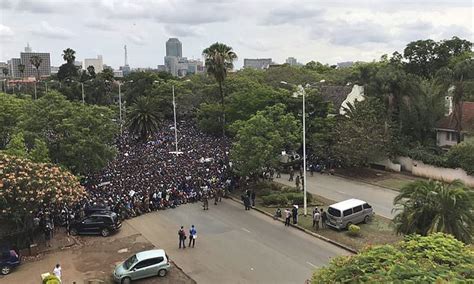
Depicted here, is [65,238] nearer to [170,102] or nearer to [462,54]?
[170,102]

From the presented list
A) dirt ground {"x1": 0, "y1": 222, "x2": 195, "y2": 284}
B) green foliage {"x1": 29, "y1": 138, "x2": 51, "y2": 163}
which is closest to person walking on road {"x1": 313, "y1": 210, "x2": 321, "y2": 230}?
dirt ground {"x1": 0, "y1": 222, "x2": 195, "y2": 284}

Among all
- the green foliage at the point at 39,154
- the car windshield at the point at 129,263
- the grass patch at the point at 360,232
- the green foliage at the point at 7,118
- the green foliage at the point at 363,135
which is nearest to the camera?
the car windshield at the point at 129,263

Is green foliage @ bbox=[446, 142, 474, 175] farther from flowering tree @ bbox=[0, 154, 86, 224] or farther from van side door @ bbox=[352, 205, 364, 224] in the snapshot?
flowering tree @ bbox=[0, 154, 86, 224]

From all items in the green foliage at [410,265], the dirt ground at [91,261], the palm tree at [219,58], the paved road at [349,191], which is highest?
the palm tree at [219,58]

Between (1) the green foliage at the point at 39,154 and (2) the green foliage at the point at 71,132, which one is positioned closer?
(1) the green foliage at the point at 39,154

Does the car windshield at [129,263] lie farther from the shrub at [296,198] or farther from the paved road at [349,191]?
the paved road at [349,191]

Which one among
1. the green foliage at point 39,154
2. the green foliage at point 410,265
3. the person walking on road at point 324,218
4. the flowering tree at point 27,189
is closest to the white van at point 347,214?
the person walking on road at point 324,218

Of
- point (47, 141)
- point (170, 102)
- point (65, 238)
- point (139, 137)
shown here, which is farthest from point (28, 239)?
point (170, 102)

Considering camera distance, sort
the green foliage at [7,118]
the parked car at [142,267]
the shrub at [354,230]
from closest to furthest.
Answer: the parked car at [142,267], the shrub at [354,230], the green foliage at [7,118]
